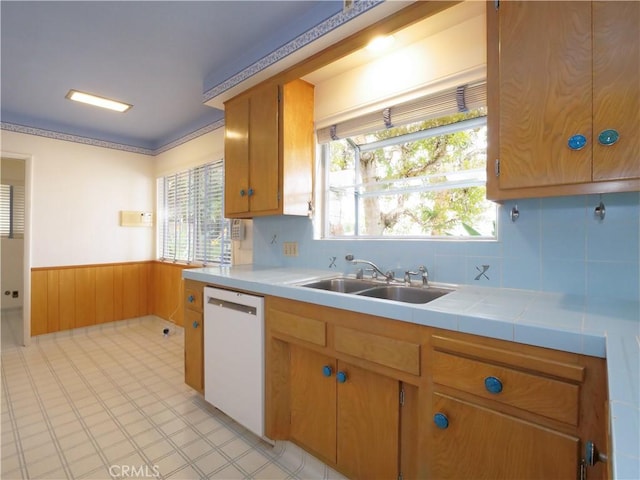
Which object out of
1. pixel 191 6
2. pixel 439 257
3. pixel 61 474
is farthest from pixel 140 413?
pixel 191 6

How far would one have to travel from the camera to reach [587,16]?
108 centimetres

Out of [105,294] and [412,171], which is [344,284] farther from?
[105,294]

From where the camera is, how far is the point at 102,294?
12.6 ft

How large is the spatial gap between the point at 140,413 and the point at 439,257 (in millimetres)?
2164

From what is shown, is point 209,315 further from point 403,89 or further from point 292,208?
point 403,89

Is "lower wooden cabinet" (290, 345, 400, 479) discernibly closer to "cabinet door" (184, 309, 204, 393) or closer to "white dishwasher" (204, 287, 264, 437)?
"white dishwasher" (204, 287, 264, 437)

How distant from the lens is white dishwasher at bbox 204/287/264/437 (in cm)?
171

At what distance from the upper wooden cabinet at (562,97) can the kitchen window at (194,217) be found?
259cm

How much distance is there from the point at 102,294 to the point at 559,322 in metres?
4.46

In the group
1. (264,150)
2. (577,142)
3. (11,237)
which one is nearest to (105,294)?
(11,237)

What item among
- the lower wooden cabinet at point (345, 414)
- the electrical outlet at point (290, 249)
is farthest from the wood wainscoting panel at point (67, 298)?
the lower wooden cabinet at point (345, 414)

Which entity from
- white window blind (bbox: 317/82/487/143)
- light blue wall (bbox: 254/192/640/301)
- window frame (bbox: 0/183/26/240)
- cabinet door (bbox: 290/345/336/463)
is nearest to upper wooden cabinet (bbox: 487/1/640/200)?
light blue wall (bbox: 254/192/640/301)

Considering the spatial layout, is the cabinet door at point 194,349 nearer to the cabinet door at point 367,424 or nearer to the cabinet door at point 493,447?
the cabinet door at point 367,424

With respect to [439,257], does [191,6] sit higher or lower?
higher
